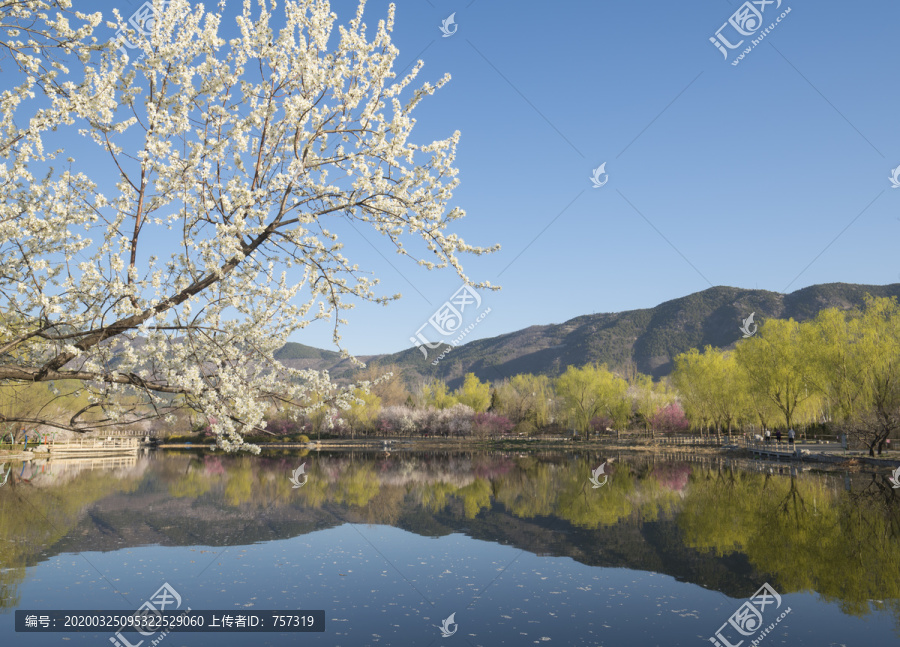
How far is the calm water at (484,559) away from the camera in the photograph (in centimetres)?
1080

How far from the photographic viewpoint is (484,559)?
15.9 meters

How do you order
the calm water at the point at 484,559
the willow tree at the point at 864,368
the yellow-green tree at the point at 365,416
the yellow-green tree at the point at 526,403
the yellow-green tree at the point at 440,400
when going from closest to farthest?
1. the calm water at the point at 484,559
2. the willow tree at the point at 864,368
3. the yellow-green tree at the point at 365,416
4. the yellow-green tree at the point at 526,403
5. the yellow-green tree at the point at 440,400

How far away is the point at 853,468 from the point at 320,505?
100ft

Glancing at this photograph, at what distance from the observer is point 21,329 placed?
5.40 meters

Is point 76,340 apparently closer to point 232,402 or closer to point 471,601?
point 232,402

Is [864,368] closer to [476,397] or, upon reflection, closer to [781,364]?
[781,364]

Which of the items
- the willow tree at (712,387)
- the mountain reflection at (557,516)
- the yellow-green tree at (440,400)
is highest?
the yellow-green tree at (440,400)

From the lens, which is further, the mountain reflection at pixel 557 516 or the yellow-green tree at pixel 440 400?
the yellow-green tree at pixel 440 400

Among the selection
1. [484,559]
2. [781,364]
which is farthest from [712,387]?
[484,559]

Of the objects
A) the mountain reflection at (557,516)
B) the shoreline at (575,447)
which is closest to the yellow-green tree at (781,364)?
the shoreline at (575,447)

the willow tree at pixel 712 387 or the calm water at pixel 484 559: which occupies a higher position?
the willow tree at pixel 712 387

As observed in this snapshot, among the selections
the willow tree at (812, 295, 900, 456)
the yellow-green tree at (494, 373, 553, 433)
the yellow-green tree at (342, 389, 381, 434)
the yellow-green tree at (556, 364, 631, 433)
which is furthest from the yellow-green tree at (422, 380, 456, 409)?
the willow tree at (812, 295, 900, 456)

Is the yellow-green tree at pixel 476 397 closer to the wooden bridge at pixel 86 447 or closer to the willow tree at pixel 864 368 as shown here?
the wooden bridge at pixel 86 447

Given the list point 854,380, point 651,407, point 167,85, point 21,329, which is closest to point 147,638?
point 21,329
